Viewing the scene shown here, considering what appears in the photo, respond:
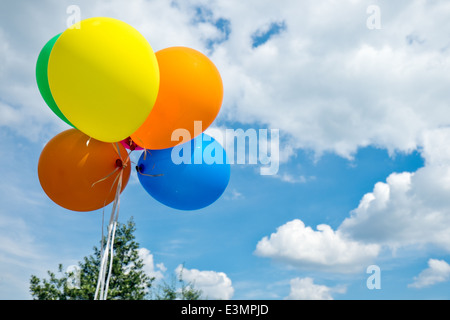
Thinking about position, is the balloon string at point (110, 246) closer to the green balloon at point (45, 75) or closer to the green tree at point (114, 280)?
the green balloon at point (45, 75)

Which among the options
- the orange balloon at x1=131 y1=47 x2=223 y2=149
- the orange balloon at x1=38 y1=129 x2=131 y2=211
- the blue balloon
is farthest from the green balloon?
the blue balloon

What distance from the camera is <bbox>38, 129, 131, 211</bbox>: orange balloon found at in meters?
3.65

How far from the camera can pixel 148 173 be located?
3.91 meters

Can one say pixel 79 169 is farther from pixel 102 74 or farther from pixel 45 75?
pixel 102 74

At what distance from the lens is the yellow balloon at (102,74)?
2938 millimetres

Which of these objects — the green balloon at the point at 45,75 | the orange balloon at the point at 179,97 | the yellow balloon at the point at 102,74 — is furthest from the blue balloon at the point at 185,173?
the green balloon at the point at 45,75

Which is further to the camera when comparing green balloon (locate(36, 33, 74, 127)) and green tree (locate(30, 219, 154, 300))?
green tree (locate(30, 219, 154, 300))

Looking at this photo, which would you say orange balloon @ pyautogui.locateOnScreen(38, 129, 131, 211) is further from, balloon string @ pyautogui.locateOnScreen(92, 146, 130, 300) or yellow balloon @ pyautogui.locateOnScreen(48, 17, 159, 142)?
yellow balloon @ pyautogui.locateOnScreen(48, 17, 159, 142)

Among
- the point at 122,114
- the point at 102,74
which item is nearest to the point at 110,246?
the point at 122,114

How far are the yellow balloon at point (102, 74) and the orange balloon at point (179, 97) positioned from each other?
0.34m

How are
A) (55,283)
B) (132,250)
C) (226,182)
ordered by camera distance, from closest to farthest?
1. (226,182)
2. (55,283)
3. (132,250)
